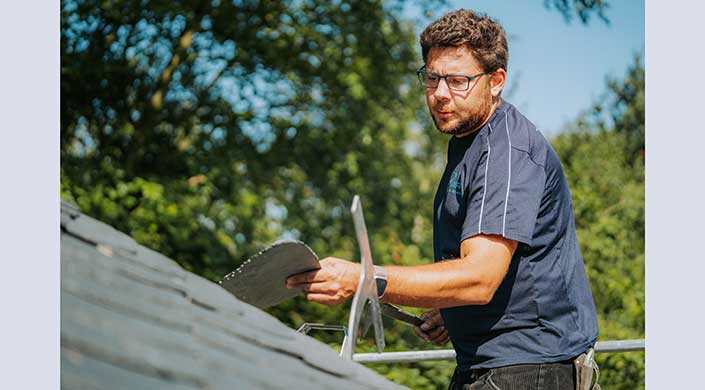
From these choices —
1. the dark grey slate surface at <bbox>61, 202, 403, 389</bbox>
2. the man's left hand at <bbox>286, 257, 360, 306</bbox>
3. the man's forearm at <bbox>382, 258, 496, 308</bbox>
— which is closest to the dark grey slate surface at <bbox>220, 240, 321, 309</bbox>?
the man's left hand at <bbox>286, 257, 360, 306</bbox>

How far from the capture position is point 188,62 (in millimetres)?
4973

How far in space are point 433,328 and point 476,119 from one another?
489 millimetres

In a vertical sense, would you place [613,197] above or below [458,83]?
above

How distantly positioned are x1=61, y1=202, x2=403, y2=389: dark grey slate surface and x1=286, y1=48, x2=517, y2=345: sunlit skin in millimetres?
311

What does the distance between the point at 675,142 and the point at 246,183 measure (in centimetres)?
304

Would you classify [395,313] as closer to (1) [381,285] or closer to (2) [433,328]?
(2) [433,328]

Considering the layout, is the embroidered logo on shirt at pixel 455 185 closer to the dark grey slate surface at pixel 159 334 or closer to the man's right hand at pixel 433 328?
the man's right hand at pixel 433 328

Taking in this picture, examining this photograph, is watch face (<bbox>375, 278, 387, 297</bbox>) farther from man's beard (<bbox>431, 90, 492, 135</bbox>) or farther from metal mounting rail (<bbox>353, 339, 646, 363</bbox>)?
metal mounting rail (<bbox>353, 339, 646, 363</bbox>)

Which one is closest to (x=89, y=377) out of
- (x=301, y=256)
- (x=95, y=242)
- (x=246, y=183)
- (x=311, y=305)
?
(x=95, y=242)

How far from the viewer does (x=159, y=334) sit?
83 cm

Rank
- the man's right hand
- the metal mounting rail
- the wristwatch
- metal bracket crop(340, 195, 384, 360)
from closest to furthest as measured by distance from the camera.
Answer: metal bracket crop(340, 195, 384, 360) < the wristwatch < the man's right hand < the metal mounting rail

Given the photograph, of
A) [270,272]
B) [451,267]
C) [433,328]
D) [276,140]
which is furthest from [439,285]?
[276,140]

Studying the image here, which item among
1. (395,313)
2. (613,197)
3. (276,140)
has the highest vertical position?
(276,140)

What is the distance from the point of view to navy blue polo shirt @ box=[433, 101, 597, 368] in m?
1.50
